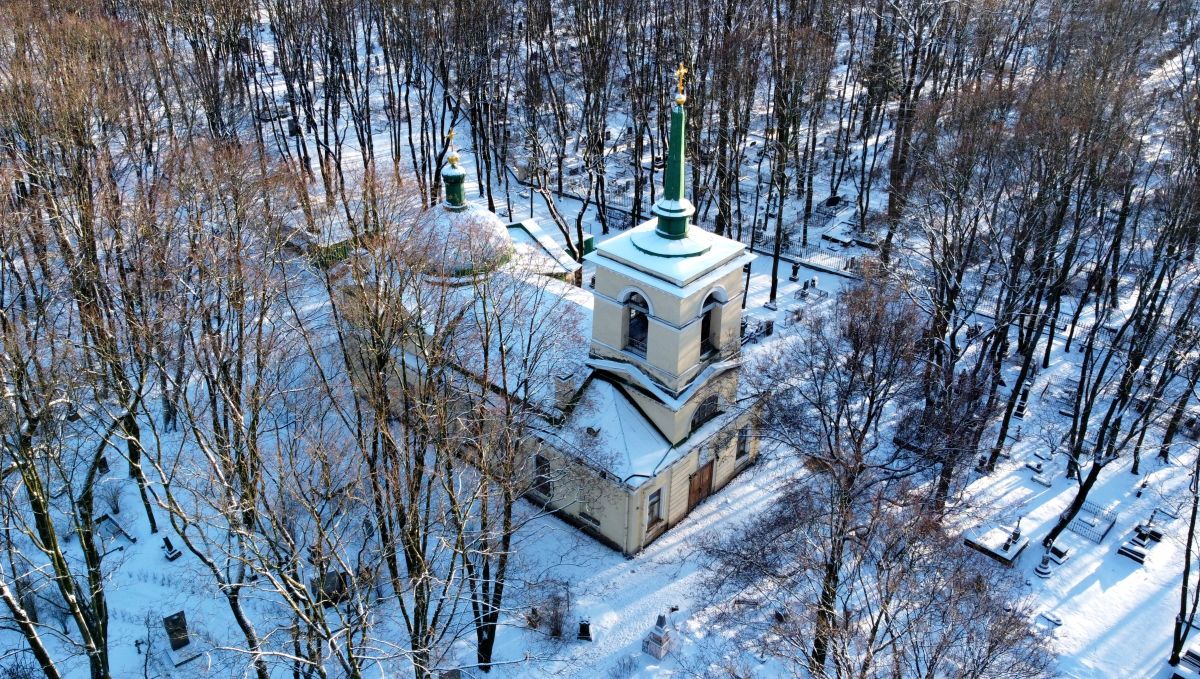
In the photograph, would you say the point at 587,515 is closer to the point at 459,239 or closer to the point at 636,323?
the point at 636,323

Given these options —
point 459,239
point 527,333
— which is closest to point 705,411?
point 527,333

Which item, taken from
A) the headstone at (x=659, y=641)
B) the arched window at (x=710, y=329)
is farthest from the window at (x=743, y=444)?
the headstone at (x=659, y=641)

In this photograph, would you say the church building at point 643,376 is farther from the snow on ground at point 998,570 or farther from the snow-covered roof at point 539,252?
the snow-covered roof at point 539,252

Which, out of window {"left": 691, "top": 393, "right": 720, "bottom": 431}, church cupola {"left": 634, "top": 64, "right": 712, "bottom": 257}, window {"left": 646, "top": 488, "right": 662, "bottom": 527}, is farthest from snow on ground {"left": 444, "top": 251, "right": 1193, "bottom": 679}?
church cupola {"left": 634, "top": 64, "right": 712, "bottom": 257}

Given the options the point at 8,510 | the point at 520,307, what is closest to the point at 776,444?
the point at 520,307

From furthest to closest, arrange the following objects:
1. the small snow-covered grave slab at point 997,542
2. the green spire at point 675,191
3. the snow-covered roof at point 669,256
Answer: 1. the small snow-covered grave slab at point 997,542
2. the snow-covered roof at point 669,256
3. the green spire at point 675,191

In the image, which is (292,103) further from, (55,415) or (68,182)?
(55,415)

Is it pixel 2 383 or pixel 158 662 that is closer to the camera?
pixel 2 383
